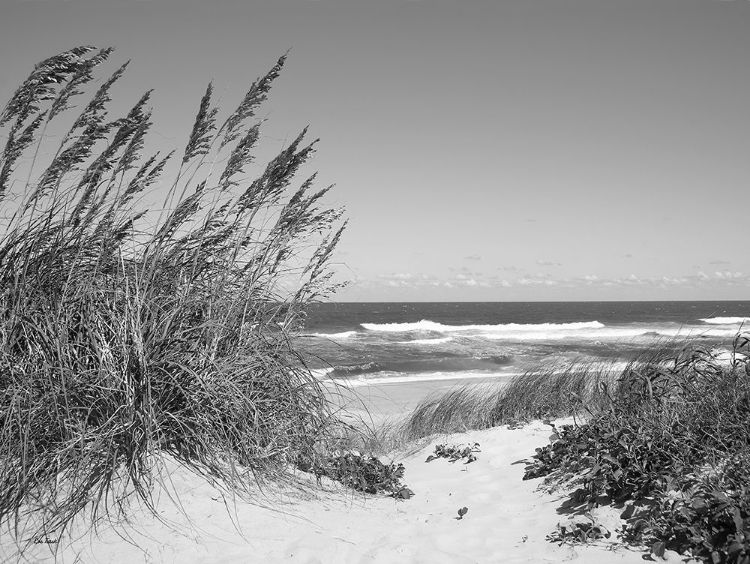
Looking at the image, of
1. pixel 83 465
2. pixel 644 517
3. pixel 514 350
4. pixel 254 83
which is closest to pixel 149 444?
pixel 83 465

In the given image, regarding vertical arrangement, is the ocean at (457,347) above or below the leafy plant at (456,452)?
below

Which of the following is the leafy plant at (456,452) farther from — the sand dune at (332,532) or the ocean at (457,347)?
the ocean at (457,347)

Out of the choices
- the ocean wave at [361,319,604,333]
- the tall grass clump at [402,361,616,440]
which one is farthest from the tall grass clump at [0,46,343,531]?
the ocean wave at [361,319,604,333]

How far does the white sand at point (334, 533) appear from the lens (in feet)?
8.42

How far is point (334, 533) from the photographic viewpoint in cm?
291

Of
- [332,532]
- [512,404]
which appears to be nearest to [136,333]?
[332,532]

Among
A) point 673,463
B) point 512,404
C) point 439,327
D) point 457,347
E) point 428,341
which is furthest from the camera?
point 439,327

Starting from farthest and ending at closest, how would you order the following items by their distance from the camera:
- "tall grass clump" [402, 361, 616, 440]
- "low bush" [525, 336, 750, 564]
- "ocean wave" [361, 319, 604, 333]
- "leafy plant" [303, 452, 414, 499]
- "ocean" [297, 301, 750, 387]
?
1. "ocean wave" [361, 319, 604, 333]
2. "ocean" [297, 301, 750, 387]
3. "tall grass clump" [402, 361, 616, 440]
4. "leafy plant" [303, 452, 414, 499]
5. "low bush" [525, 336, 750, 564]

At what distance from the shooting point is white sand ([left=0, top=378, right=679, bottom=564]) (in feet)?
8.42

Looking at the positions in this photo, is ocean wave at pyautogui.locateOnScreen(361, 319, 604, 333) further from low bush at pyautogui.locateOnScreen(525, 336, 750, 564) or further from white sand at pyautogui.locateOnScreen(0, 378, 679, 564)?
white sand at pyautogui.locateOnScreen(0, 378, 679, 564)

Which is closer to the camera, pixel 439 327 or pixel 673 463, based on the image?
pixel 673 463

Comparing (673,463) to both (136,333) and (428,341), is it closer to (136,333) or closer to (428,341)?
(136,333)

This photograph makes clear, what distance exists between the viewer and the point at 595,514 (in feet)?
10.1

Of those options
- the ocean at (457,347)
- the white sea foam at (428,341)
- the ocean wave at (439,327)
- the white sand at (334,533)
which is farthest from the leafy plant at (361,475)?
the ocean wave at (439,327)
